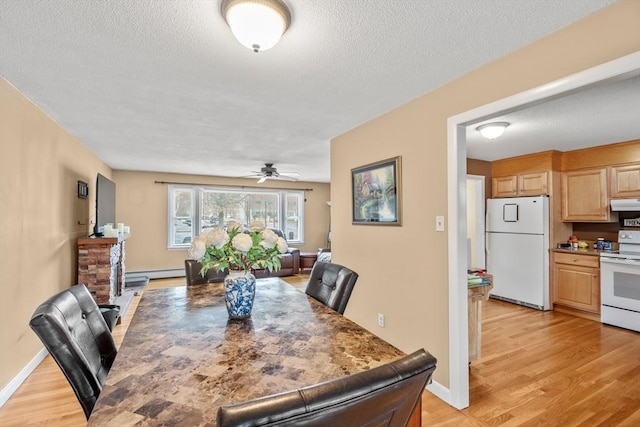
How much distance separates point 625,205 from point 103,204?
6.68 m

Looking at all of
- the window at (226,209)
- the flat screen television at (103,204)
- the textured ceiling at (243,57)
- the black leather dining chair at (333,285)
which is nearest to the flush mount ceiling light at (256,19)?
the textured ceiling at (243,57)

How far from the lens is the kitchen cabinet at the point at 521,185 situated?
445 cm

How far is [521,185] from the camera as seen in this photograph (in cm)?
469

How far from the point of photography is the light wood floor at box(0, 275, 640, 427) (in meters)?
1.99

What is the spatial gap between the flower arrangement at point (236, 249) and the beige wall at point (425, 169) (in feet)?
4.34

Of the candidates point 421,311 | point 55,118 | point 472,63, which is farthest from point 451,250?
point 55,118

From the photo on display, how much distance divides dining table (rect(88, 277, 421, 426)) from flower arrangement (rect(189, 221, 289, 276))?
10.4 inches

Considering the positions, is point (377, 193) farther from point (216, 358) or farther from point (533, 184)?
point (533, 184)

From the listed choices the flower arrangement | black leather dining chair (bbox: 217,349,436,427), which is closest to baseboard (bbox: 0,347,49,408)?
the flower arrangement

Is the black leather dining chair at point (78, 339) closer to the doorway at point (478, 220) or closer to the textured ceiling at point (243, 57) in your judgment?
the textured ceiling at point (243, 57)

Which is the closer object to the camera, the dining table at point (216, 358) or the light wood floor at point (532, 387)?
the dining table at point (216, 358)

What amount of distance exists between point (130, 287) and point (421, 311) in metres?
4.94

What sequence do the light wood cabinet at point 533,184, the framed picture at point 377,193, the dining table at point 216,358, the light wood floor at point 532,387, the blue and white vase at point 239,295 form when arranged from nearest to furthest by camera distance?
the dining table at point 216,358, the blue and white vase at point 239,295, the light wood floor at point 532,387, the framed picture at point 377,193, the light wood cabinet at point 533,184

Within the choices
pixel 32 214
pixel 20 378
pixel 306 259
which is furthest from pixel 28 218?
pixel 306 259
